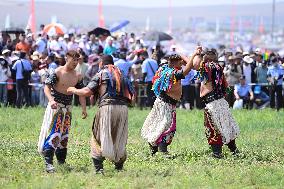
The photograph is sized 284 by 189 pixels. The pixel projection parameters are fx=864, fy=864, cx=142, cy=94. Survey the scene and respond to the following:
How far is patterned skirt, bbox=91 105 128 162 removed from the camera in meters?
12.3

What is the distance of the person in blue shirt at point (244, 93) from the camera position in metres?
24.3

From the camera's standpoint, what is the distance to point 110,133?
1235cm

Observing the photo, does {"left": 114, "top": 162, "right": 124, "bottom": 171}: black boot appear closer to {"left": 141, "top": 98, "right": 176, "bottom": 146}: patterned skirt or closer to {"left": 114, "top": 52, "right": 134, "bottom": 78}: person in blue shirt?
Result: {"left": 141, "top": 98, "right": 176, "bottom": 146}: patterned skirt

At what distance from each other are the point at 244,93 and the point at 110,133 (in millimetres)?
12540

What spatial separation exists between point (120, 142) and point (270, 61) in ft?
46.6

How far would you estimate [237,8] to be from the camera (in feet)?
650

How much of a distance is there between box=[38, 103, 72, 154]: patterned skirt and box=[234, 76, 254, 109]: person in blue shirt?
39.3 feet

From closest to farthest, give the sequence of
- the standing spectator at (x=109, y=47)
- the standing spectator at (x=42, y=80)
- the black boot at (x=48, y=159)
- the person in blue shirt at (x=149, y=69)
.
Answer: the black boot at (x=48, y=159), the standing spectator at (x=42, y=80), the person in blue shirt at (x=149, y=69), the standing spectator at (x=109, y=47)

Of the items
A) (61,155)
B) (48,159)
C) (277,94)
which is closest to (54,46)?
(277,94)

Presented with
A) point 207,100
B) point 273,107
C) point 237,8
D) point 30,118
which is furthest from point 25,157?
point 237,8

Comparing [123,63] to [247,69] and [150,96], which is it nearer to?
[150,96]

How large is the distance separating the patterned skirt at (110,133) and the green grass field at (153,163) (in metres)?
0.30

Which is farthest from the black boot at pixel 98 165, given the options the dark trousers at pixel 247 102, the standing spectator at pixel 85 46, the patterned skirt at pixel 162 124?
the standing spectator at pixel 85 46

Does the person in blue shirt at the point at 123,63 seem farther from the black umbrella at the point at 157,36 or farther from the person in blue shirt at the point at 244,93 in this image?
the black umbrella at the point at 157,36
